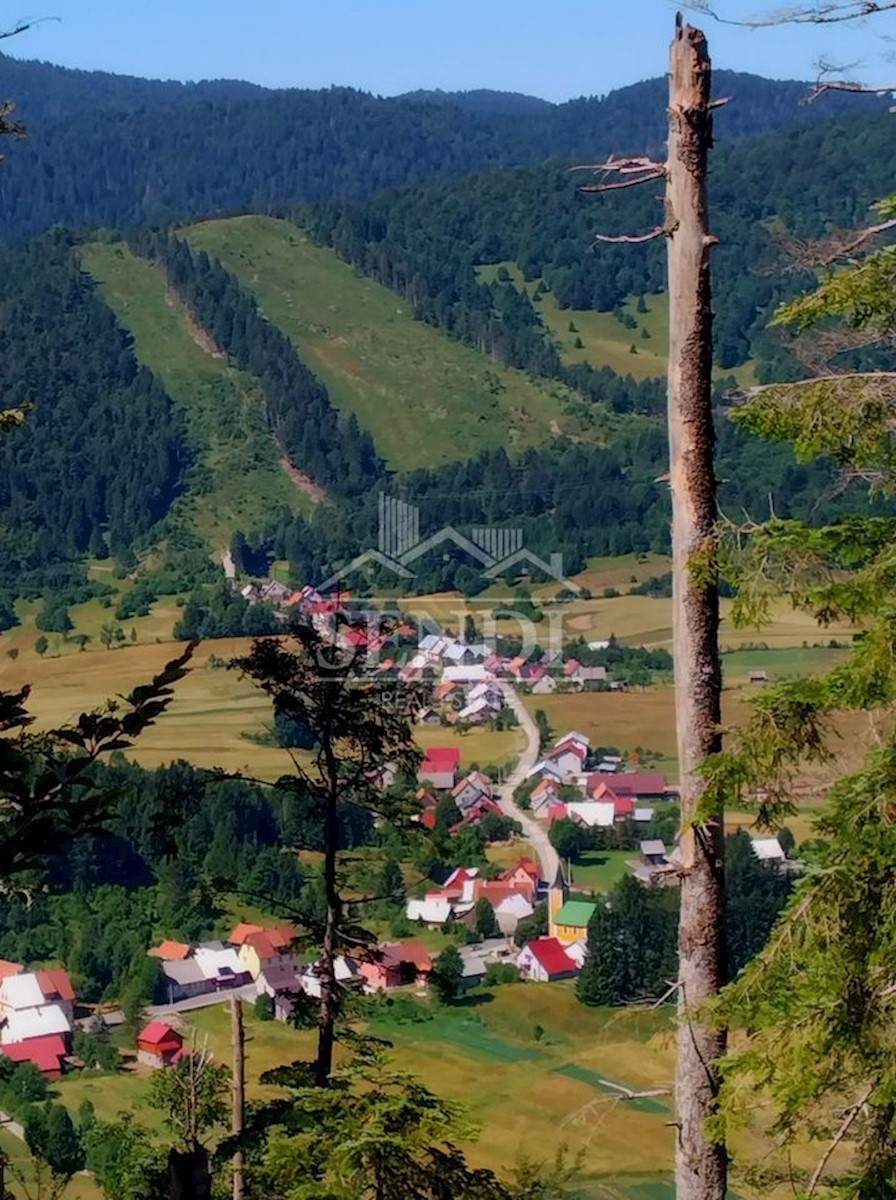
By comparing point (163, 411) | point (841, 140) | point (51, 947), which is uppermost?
point (841, 140)

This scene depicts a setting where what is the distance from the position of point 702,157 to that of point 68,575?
329 feet

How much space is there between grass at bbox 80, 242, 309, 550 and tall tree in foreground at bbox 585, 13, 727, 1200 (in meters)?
104

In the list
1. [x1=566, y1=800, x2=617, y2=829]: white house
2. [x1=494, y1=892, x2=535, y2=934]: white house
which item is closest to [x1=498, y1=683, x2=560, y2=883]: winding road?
[x1=566, y1=800, x2=617, y2=829]: white house

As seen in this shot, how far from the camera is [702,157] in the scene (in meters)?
6.22

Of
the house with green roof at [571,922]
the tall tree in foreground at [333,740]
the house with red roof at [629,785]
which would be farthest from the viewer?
the house with red roof at [629,785]

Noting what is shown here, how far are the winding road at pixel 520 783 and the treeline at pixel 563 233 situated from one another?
75.8 metres

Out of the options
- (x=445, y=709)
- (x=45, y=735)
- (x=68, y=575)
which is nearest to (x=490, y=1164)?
(x=45, y=735)

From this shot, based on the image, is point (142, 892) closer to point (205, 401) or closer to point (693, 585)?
point (693, 585)

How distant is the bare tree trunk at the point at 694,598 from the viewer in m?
6.16

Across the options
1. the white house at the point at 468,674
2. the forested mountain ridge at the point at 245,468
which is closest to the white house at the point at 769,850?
the white house at the point at 468,674

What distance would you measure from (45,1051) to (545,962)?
12.8 metres

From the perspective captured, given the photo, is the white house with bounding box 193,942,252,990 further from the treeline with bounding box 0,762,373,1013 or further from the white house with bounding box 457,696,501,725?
the white house with bounding box 457,696,501,725

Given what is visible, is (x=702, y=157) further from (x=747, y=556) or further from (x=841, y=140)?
(x=841, y=140)

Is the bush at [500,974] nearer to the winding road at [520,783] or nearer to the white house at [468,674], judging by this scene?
the winding road at [520,783]
